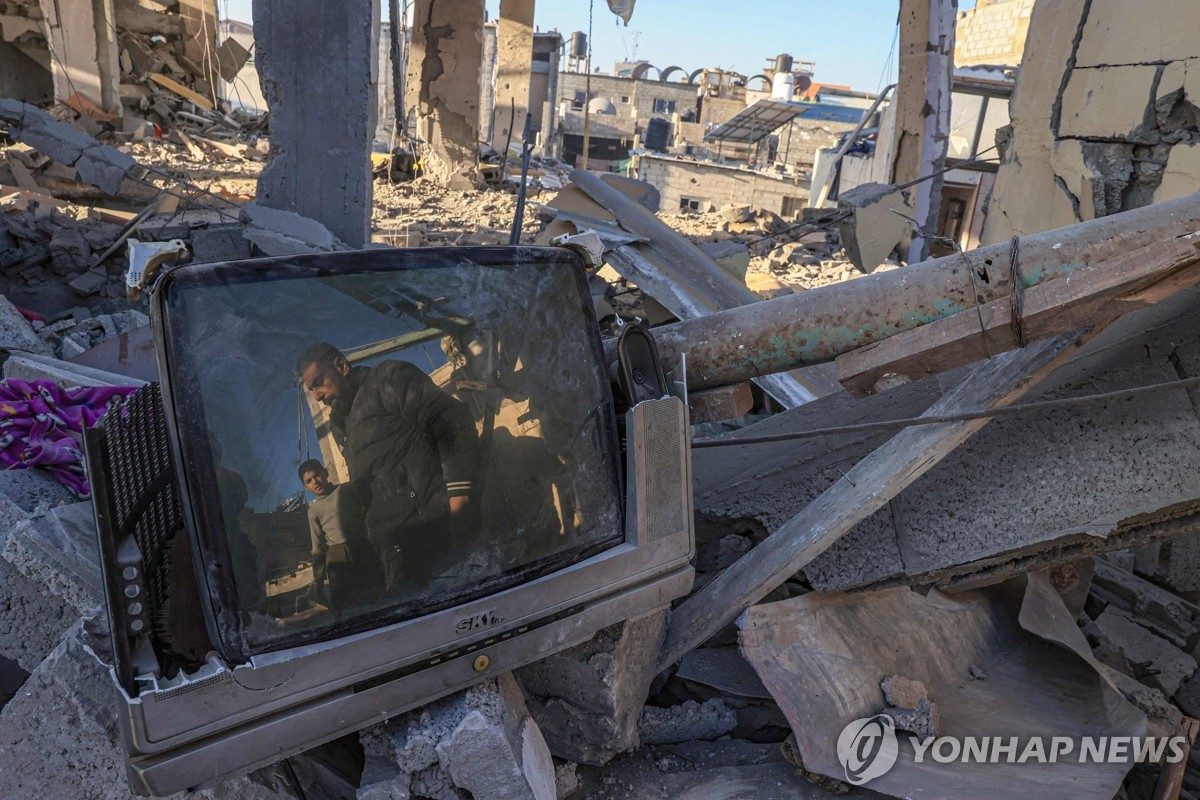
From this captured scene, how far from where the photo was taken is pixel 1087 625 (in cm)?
325

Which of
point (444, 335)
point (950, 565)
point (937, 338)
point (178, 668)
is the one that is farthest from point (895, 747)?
point (178, 668)

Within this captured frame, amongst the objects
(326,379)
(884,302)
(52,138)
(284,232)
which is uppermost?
(884,302)

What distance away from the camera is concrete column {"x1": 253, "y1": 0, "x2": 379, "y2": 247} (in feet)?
18.0

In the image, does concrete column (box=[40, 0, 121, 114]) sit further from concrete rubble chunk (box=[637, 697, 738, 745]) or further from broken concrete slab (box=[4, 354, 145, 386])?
concrete rubble chunk (box=[637, 697, 738, 745])

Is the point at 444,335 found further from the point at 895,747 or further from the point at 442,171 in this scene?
the point at 442,171

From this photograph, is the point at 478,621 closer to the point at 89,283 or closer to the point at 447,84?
the point at 89,283

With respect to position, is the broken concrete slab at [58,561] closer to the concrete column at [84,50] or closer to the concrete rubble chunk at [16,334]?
the concrete rubble chunk at [16,334]

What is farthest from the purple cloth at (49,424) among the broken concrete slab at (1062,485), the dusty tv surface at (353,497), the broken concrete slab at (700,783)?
the broken concrete slab at (1062,485)

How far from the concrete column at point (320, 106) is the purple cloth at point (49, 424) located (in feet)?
9.40

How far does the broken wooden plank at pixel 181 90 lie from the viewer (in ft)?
50.2

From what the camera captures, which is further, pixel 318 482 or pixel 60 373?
pixel 60 373

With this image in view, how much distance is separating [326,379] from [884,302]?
62.7 inches

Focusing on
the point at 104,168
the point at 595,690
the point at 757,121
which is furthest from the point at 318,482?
the point at 757,121

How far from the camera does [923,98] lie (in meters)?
7.68
